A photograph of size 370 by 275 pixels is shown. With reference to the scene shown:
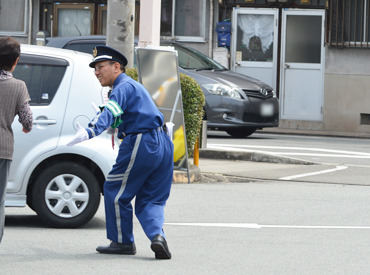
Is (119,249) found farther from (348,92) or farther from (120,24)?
(348,92)

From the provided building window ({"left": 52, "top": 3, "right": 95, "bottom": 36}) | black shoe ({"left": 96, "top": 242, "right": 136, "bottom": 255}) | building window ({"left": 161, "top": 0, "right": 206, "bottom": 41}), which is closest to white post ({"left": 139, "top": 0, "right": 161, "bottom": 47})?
black shoe ({"left": 96, "top": 242, "right": 136, "bottom": 255})

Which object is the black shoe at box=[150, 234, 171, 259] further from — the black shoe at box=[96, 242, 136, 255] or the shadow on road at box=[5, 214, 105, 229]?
the shadow on road at box=[5, 214, 105, 229]

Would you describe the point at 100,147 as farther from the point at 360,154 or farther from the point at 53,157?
the point at 360,154

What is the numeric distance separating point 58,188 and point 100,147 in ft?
1.66

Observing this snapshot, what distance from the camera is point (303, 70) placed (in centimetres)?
2302

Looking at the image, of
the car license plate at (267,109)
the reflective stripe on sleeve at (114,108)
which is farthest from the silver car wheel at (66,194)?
the car license plate at (267,109)

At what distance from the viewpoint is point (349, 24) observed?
22.7 metres

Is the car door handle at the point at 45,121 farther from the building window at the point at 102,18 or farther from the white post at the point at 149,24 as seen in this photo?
the building window at the point at 102,18

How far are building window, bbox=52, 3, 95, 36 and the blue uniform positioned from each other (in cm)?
1797

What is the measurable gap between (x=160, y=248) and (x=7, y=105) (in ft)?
5.00

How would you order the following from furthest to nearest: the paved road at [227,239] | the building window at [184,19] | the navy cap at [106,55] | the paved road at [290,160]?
the building window at [184,19]
the paved road at [290,160]
the navy cap at [106,55]
the paved road at [227,239]

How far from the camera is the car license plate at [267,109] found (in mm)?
17703

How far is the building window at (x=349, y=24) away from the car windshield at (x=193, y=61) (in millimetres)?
5209

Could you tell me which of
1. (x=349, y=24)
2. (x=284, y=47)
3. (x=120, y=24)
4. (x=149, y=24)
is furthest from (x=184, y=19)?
(x=120, y=24)
